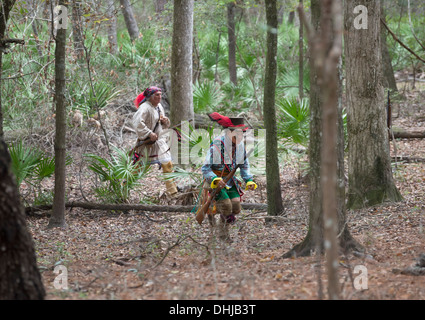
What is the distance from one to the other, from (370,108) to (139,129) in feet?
13.7

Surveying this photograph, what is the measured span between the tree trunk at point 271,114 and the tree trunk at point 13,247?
4.19 metres

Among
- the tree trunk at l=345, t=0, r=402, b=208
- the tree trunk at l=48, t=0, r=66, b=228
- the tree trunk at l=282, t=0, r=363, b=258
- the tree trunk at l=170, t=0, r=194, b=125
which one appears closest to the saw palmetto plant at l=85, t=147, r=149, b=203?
the tree trunk at l=48, t=0, r=66, b=228

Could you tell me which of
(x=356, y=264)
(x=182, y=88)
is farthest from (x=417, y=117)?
(x=356, y=264)

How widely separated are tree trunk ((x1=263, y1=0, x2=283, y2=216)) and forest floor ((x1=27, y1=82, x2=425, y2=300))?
0.31 meters

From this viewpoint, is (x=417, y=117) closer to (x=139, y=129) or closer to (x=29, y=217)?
(x=139, y=129)

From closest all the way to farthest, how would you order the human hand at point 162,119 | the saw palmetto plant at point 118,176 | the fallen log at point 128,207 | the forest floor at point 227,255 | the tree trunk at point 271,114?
the forest floor at point 227,255
the tree trunk at point 271,114
the fallen log at point 128,207
the saw palmetto plant at point 118,176
the human hand at point 162,119

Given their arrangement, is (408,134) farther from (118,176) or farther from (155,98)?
(118,176)

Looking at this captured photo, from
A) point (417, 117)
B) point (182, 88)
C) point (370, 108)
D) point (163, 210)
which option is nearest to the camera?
point (370, 108)

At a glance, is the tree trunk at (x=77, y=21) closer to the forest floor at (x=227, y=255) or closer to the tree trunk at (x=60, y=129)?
the tree trunk at (x=60, y=129)

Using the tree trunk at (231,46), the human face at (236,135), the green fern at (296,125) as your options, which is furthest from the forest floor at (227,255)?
the tree trunk at (231,46)

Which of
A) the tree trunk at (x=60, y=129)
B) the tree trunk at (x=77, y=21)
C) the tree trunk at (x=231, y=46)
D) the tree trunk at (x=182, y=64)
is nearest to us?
the tree trunk at (x=60, y=129)

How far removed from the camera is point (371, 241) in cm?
590

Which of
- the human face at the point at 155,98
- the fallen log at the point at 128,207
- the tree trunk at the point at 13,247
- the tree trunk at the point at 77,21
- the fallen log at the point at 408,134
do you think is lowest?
the fallen log at the point at 128,207

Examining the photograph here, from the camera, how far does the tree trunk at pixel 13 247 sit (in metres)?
3.20
